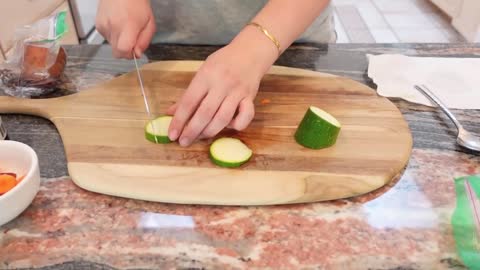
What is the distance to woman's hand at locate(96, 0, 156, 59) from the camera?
88 centimetres

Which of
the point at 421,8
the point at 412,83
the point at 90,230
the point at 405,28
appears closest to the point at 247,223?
the point at 90,230

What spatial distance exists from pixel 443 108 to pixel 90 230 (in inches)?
27.7

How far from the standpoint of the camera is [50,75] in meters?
0.94

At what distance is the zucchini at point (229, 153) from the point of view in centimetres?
70

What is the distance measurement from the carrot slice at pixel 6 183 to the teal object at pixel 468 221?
659 mm

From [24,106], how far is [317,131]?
0.60 m

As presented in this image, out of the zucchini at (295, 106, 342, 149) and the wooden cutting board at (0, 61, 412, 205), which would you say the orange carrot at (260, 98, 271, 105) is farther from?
the zucchini at (295, 106, 342, 149)

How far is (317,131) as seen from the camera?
2.36ft

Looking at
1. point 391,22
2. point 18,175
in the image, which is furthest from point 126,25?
point 391,22

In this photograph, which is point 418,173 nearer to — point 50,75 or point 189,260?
point 189,260

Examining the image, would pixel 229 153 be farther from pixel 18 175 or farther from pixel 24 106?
pixel 24 106

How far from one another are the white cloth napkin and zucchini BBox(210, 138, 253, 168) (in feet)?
1.20

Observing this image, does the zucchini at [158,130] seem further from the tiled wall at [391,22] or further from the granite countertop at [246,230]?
the tiled wall at [391,22]

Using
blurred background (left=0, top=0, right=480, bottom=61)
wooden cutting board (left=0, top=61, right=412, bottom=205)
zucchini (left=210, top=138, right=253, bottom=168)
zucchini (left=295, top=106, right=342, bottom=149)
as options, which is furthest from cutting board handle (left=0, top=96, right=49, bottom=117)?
blurred background (left=0, top=0, right=480, bottom=61)
